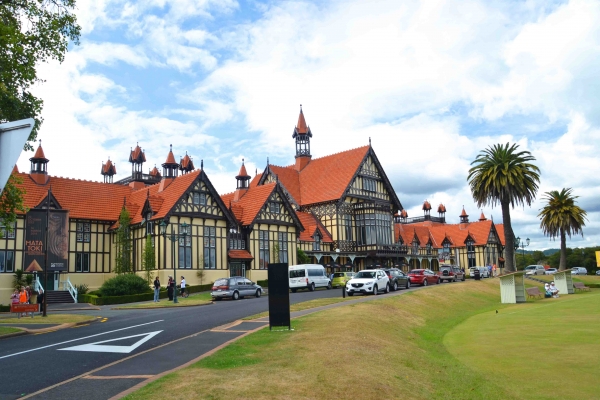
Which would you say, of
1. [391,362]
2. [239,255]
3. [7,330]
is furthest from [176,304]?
[391,362]

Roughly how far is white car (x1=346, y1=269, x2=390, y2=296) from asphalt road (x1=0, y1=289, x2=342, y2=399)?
1203cm

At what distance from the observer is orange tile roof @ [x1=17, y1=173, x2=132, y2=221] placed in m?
46.5

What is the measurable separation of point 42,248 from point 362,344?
111 ft

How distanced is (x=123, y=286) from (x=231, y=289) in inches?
354

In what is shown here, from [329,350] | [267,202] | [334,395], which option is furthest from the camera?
[267,202]

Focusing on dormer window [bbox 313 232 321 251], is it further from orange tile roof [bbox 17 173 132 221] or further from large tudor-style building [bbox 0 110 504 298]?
orange tile roof [bbox 17 173 132 221]

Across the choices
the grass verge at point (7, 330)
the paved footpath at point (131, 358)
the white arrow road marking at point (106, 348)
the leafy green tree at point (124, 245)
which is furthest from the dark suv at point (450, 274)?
the white arrow road marking at point (106, 348)

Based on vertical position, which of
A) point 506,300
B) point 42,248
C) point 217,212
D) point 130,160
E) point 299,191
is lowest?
point 506,300

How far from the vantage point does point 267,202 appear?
52750 mm

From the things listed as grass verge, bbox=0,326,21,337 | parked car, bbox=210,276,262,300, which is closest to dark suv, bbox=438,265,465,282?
parked car, bbox=210,276,262,300

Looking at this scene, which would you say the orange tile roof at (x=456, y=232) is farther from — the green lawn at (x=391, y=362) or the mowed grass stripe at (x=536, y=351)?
the green lawn at (x=391, y=362)

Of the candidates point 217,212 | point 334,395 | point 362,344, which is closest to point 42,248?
point 217,212

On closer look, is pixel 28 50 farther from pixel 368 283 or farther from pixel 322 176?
pixel 322 176

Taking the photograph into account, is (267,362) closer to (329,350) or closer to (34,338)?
(329,350)
